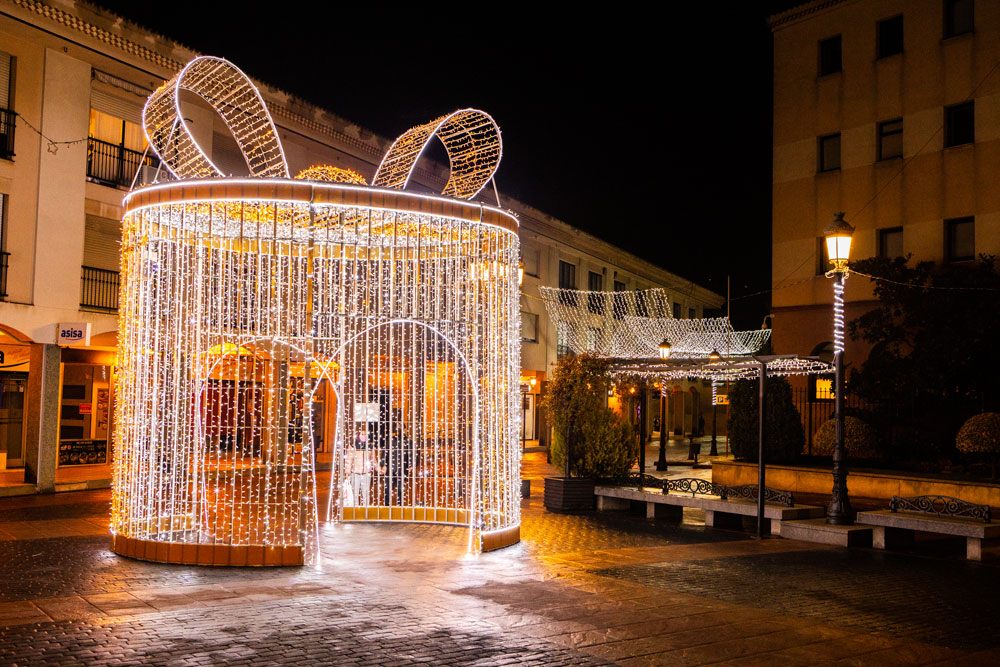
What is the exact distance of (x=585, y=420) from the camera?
15.3 meters

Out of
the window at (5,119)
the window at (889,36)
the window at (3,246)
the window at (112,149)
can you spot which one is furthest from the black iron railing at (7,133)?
the window at (889,36)

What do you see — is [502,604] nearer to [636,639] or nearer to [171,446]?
[636,639]

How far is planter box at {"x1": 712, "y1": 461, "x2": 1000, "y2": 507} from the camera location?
1587 cm

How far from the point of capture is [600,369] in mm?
15516

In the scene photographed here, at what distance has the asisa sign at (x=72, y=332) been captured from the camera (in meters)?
17.6

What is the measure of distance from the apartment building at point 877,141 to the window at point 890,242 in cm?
3

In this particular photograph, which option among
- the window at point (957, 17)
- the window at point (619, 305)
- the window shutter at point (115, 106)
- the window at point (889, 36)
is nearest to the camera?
the window shutter at point (115, 106)

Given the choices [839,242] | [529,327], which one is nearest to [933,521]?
[839,242]

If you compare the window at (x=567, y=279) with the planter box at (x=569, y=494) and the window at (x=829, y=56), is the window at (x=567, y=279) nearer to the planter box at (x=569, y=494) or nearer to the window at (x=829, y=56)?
the window at (x=829, y=56)

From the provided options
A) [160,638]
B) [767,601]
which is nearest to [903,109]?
[767,601]

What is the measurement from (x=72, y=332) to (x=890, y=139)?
65.7 feet

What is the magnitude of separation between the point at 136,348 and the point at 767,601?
755cm

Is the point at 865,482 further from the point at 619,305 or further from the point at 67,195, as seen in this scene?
the point at 619,305

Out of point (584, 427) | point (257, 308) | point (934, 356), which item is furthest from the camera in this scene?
point (934, 356)
